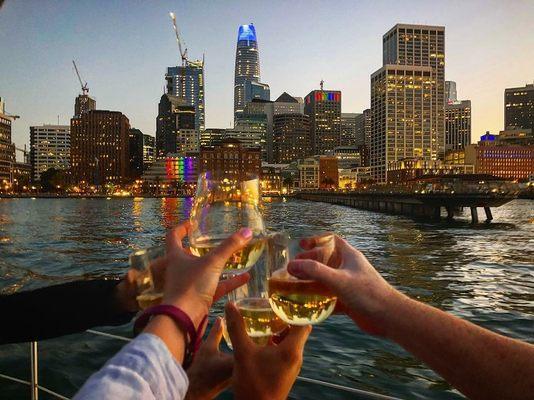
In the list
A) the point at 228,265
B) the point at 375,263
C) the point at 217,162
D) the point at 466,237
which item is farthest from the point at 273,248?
the point at 217,162

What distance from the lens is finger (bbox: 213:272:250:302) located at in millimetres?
1502

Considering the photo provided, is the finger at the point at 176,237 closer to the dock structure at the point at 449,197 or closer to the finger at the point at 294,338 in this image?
the finger at the point at 294,338

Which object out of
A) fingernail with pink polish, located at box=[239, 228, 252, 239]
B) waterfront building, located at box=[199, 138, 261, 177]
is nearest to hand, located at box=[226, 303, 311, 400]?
fingernail with pink polish, located at box=[239, 228, 252, 239]

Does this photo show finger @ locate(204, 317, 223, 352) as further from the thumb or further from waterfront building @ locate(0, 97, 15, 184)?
waterfront building @ locate(0, 97, 15, 184)

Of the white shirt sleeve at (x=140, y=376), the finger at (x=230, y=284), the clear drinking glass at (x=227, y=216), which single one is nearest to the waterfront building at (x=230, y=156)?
the clear drinking glass at (x=227, y=216)

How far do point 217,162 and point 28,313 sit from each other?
17649 cm

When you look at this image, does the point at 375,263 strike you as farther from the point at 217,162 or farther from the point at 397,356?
the point at 217,162

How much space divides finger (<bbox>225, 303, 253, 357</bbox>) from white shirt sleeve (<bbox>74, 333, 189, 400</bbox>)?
24.5 inches

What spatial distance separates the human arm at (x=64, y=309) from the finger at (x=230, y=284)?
14.9 inches

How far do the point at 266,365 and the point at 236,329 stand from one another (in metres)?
0.21

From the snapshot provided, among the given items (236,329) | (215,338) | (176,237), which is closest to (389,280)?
(215,338)

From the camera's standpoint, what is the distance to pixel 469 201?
49.6 m

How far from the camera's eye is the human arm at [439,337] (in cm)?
108

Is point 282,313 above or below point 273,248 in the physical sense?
below
